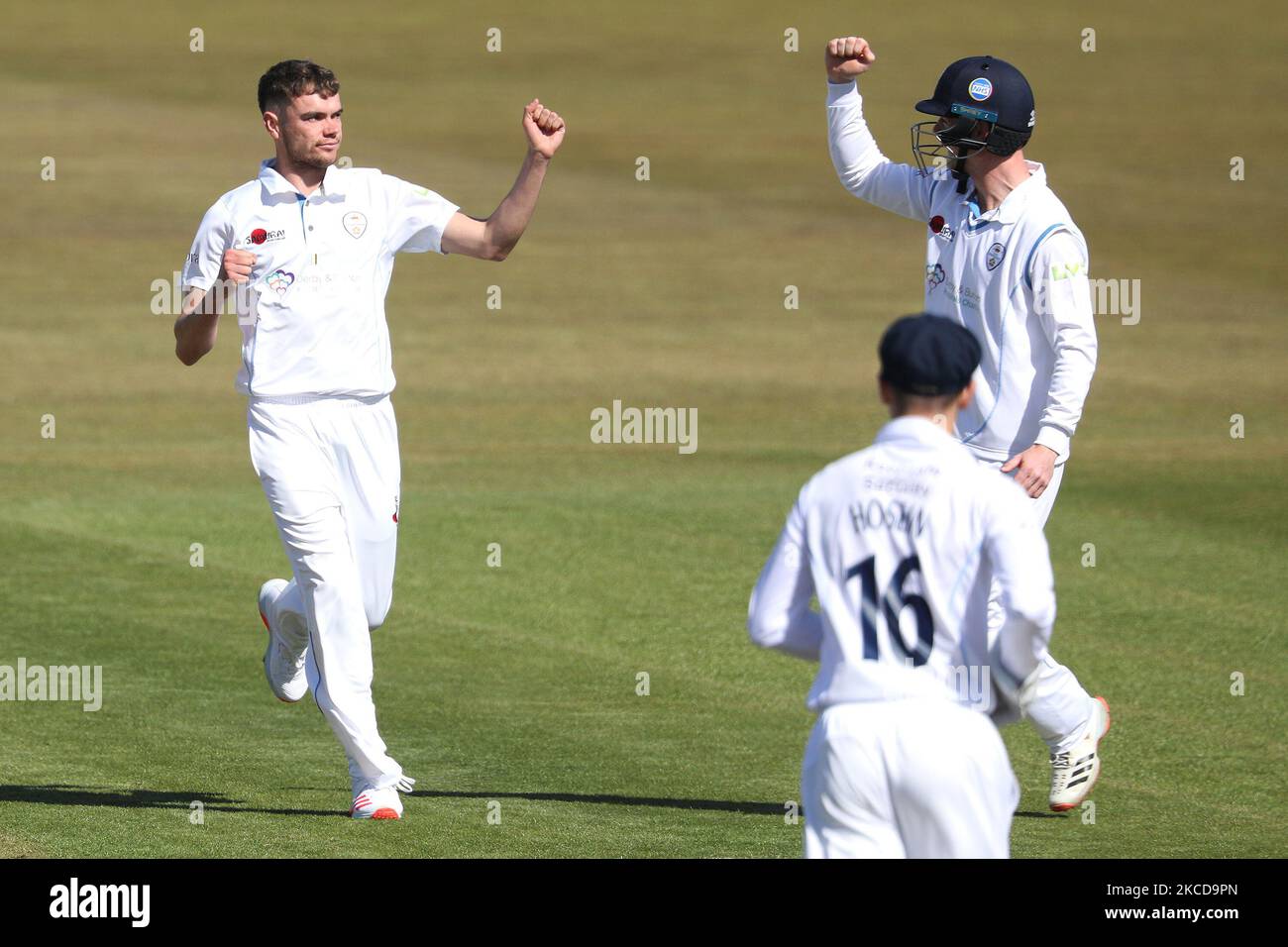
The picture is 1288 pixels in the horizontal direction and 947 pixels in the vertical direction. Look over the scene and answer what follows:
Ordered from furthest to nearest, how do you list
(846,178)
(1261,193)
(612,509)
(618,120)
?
(618,120) → (1261,193) → (612,509) → (846,178)

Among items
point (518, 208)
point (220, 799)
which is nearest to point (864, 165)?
point (518, 208)

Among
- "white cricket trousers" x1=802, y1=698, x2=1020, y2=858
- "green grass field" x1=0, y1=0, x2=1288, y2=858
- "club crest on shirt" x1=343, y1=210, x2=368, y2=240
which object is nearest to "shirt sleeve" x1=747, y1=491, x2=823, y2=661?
"white cricket trousers" x1=802, y1=698, x2=1020, y2=858

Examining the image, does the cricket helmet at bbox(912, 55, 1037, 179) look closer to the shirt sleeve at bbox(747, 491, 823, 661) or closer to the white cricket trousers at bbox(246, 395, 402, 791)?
the white cricket trousers at bbox(246, 395, 402, 791)

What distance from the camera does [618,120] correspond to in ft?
118

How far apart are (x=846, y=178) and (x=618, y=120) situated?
1082 inches

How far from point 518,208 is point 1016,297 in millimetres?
1935

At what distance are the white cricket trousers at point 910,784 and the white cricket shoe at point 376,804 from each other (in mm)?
3272

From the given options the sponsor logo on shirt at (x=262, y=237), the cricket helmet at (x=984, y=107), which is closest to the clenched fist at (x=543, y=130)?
the sponsor logo on shirt at (x=262, y=237)

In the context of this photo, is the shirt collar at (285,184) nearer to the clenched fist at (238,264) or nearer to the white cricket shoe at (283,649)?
the clenched fist at (238,264)

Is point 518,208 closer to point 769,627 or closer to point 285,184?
point 285,184

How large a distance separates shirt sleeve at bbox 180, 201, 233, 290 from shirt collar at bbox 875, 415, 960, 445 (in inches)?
147

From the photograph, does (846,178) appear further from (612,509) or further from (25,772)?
(612,509)

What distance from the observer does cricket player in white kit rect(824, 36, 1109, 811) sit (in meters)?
8.00
